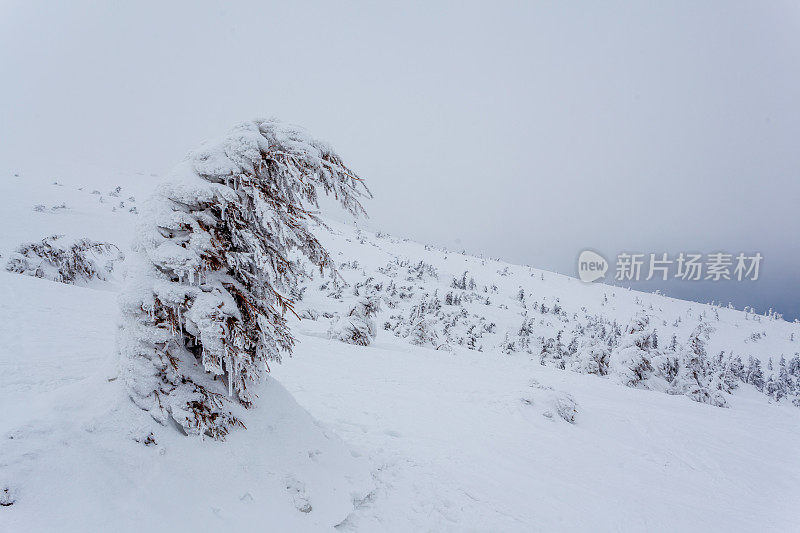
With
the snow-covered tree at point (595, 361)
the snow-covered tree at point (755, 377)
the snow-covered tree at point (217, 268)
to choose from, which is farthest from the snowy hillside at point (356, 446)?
the snow-covered tree at point (755, 377)

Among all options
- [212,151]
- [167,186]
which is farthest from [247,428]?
[212,151]

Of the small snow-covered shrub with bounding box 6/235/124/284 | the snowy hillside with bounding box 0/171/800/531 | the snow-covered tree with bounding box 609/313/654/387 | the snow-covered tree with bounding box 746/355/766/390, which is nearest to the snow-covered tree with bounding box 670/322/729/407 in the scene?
the snowy hillside with bounding box 0/171/800/531

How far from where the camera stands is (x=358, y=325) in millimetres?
17750

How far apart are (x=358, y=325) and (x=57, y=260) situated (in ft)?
40.3

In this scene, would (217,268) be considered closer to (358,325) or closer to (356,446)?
(356,446)

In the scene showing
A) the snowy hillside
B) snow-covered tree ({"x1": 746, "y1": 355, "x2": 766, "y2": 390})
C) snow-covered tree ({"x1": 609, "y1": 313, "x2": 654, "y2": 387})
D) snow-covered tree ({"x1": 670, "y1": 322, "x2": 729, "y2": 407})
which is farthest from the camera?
snow-covered tree ({"x1": 746, "y1": 355, "x2": 766, "y2": 390})

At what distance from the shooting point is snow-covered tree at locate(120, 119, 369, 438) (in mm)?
3643

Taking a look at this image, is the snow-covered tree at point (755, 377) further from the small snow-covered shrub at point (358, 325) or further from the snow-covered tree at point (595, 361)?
the small snow-covered shrub at point (358, 325)

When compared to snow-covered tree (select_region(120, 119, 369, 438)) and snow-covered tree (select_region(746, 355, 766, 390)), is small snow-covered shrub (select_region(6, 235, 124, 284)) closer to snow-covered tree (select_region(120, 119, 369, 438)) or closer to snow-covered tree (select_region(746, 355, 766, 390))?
snow-covered tree (select_region(120, 119, 369, 438))

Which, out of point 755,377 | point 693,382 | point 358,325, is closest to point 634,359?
point 693,382

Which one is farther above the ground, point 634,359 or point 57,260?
point 57,260

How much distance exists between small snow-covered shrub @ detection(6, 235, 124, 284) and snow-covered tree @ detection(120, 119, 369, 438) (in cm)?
1180

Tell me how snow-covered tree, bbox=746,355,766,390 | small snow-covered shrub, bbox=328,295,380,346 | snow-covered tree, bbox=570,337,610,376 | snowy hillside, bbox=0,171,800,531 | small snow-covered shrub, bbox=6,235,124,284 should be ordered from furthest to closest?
1. snow-covered tree, bbox=746,355,766,390
2. snow-covered tree, bbox=570,337,610,376
3. small snow-covered shrub, bbox=328,295,380,346
4. small snow-covered shrub, bbox=6,235,124,284
5. snowy hillside, bbox=0,171,800,531

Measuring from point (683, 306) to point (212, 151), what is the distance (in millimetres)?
94569
